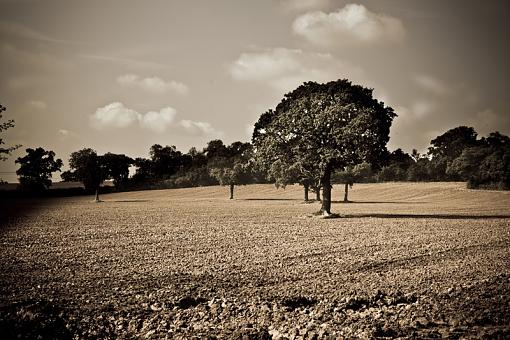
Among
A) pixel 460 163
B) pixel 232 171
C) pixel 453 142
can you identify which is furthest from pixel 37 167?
pixel 453 142

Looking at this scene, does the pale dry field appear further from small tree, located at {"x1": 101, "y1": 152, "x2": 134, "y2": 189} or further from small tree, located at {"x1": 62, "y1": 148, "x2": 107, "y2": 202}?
small tree, located at {"x1": 101, "y1": 152, "x2": 134, "y2": 189}

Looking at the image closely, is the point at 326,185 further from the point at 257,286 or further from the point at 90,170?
the point at 90,170

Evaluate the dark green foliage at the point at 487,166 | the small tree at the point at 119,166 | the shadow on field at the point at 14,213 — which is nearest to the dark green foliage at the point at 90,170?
the shadow on field at the point at 14,213

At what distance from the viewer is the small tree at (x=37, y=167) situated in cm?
10216

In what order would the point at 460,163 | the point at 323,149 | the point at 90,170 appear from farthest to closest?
the point at 460,163 → the point at 90,170 → the point at 323,149

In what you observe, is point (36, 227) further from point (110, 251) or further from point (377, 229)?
point (377, 229)

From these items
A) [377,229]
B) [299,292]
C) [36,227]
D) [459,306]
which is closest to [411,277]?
[459,306]

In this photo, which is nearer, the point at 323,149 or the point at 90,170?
the point at 323,149

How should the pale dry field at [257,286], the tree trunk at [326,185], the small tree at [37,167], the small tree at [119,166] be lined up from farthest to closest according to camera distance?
the small tree at [119,166], the small tree at [37,167], the tree trunk at [326,185], the pale dry field at [257,286]

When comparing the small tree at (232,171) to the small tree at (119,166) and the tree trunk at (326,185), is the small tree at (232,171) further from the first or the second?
the small tree at (119,166)

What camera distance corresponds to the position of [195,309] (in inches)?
365

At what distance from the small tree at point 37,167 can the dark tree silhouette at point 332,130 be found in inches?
3560

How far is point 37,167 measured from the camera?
349 feet

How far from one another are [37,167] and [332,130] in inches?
4103
